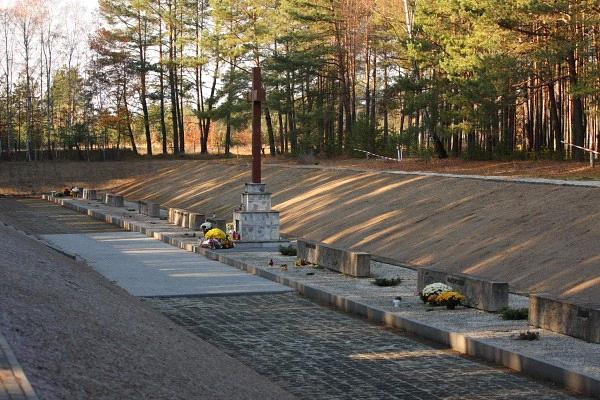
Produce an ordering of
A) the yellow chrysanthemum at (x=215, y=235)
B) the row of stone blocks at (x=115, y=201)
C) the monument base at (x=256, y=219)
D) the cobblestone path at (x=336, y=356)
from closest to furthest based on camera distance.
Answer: the cobblestone path at (x=336, y=356) → the yellow chrysanthemum at (x=215, y=235) → the monument base at (x=256, y=219) → the row of stone blocks at (x=115, y=201)

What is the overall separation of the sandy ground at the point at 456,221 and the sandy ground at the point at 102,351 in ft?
27.9

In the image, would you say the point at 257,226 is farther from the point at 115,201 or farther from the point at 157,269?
the point at 115,201

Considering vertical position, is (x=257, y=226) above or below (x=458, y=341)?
above

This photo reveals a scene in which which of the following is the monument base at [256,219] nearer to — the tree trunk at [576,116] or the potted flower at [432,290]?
the potted flower at [432,290]

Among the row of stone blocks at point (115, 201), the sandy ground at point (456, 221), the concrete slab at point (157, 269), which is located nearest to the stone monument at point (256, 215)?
the concrete slab at point (157, 269)

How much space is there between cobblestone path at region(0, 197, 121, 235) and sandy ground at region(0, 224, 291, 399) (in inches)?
958

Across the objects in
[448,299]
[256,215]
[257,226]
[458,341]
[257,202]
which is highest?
[257,202]

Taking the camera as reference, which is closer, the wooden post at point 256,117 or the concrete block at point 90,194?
the wooden post at point 256,117

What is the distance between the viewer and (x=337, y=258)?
2262cm

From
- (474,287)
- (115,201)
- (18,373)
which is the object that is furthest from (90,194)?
(18,373)

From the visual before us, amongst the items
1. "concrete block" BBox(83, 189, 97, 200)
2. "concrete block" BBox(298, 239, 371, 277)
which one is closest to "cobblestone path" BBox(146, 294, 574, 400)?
"concrete block" BBox(298, 239, 371, 277)

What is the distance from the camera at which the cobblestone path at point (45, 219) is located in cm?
3882

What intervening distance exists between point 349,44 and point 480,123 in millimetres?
29222

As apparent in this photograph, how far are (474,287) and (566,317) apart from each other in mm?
2909
